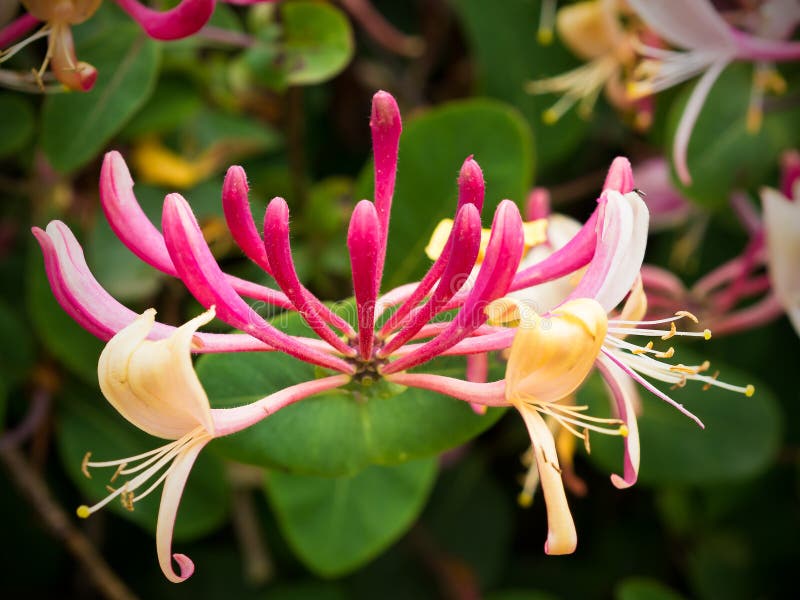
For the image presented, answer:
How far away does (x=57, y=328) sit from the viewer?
3.43 ft

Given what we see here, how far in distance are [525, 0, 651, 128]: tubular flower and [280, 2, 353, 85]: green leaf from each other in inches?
13.5

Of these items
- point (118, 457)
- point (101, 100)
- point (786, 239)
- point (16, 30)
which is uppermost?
point (16, 30)

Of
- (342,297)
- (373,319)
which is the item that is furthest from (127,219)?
(342,297)

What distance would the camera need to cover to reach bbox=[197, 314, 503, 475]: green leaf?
2.38ft

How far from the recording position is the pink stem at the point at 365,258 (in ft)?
1.95

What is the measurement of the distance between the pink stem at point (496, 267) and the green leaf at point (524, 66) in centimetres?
80

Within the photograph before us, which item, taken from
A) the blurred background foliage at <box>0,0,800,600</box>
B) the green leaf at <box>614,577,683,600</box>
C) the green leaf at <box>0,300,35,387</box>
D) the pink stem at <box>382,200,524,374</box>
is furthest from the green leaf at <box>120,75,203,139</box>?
the green leaf at <box>614,577,683,600</box>

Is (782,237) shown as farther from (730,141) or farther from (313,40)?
(313,40)

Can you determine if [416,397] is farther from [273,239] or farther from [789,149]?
[789,149]

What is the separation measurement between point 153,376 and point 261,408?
0.34 ft

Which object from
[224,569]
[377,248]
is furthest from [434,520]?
[377,248]

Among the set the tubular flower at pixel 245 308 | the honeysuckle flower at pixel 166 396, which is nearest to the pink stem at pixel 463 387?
the tubular flower at pixel 245 308

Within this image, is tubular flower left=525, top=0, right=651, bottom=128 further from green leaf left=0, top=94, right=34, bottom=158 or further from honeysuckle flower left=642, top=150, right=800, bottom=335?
green leaf left=0, top=94, right=34, bottom=158

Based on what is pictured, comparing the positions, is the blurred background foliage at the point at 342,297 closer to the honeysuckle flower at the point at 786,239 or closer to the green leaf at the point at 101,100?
the green leaf at the point at 101,100
